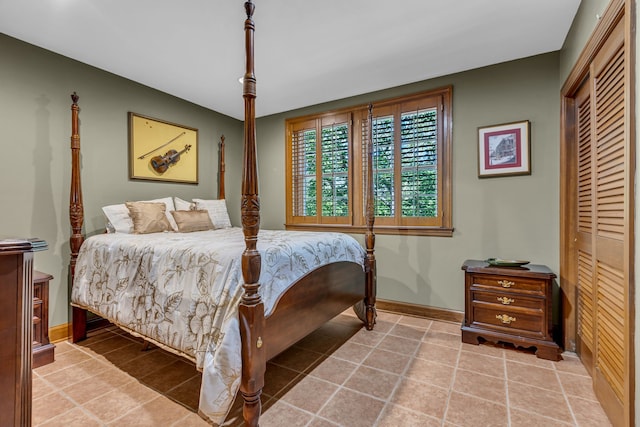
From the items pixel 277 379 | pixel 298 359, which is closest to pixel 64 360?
pixel 277 379

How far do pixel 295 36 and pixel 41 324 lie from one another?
9.55 ft

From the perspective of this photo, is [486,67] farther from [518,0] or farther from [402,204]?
[402,204]

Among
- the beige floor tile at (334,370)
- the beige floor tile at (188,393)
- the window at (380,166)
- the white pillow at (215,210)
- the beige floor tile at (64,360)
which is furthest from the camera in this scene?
the white pillow at (215,210)

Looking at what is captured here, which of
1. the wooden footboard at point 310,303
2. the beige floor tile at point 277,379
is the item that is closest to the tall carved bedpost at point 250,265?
the wooden footboard at point 310,303

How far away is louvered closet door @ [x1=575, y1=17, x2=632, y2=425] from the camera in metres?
1.48

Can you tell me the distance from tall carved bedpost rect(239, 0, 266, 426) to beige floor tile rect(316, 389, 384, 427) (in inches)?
17.1

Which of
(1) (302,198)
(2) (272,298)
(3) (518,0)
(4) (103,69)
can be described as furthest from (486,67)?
(4) (103,69)

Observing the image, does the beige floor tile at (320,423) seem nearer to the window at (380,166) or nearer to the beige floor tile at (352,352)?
the beige floor tile at (352,352)

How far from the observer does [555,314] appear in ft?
8.73

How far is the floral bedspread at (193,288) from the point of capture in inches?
59.0

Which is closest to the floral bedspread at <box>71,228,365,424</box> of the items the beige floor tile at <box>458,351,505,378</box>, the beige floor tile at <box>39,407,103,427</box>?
the beige floor tile at <box>39,407,103,427</box>

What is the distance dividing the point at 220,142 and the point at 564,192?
12.7ft

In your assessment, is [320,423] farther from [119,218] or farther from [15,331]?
[119,218]

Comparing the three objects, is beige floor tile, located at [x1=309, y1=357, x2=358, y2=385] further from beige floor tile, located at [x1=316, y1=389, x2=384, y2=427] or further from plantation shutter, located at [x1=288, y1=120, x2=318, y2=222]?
plantation shutter, located at [x1=288, y1=120, x2=318, y2=222]
